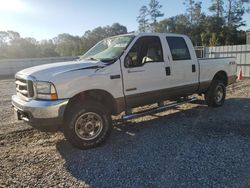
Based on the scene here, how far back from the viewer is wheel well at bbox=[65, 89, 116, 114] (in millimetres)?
4328

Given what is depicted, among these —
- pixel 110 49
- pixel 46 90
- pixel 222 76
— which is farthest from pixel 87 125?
pixel 222 76

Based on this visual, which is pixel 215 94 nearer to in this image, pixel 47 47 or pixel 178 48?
pixel 178 48

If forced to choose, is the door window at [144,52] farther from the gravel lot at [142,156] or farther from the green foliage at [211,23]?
the green foliage at [211,23]

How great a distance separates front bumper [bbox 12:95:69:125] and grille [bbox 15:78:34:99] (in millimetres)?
168

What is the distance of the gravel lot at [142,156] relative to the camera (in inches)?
132

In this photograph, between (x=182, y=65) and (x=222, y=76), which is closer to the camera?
(x=182, y=65)

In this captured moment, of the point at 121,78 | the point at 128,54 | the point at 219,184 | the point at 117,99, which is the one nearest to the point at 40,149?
the point at 117,99

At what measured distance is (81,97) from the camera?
4.40m

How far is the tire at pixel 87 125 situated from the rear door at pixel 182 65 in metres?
2.01

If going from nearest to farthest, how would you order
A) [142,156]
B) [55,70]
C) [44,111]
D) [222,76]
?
[44,111] → [142,156] → [55,70] → [222,76]

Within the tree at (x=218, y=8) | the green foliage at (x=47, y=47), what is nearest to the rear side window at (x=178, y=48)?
the green foliage at (x=47, y=47)

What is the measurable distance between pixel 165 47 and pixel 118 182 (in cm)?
331

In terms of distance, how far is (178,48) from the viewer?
5887mm

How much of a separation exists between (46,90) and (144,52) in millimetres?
2321
